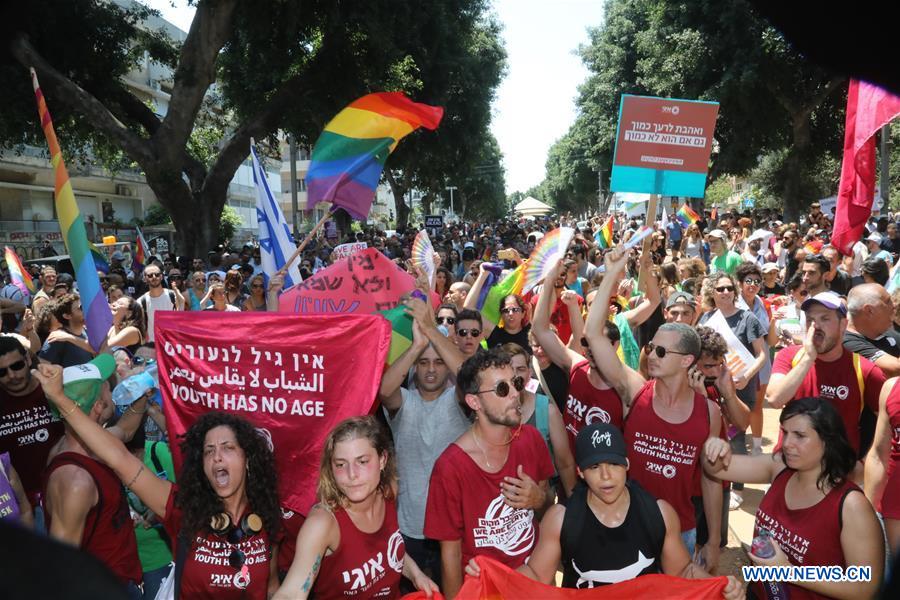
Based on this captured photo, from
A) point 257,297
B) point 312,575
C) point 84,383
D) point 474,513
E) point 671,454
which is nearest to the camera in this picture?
point 312,575

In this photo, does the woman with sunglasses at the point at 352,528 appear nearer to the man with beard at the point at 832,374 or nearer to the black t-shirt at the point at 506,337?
the man with beard at the point at 832,374

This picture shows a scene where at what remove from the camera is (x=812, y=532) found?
2.95m

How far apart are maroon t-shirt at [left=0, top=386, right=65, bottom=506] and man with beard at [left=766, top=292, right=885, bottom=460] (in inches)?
170

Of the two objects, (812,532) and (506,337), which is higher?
(506,337)

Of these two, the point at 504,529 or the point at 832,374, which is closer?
the point at 504,529

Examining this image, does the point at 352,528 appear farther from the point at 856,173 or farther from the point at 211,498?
the point at 856,173

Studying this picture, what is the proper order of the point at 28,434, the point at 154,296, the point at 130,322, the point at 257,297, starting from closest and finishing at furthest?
1. the point at 28,434
2. the point at 130,322
3. the point at 154,296
4. the point at 257,297

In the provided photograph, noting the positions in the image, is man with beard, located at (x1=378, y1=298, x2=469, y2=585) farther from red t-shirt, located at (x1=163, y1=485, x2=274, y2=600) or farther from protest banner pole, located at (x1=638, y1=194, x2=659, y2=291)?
protest banner pole, located at (x1=638, y1=194, x2=659, y2=291)

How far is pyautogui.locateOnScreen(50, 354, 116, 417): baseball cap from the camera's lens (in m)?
3.42

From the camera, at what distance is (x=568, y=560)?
3090 millimetres

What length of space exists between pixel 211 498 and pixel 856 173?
4.51 meters

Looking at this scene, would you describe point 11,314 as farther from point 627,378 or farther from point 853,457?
point 853,457

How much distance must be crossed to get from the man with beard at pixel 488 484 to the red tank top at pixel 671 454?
25.5 inches

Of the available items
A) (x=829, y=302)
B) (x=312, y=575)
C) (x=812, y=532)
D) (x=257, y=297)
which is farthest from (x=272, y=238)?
(x=812, y=532)
